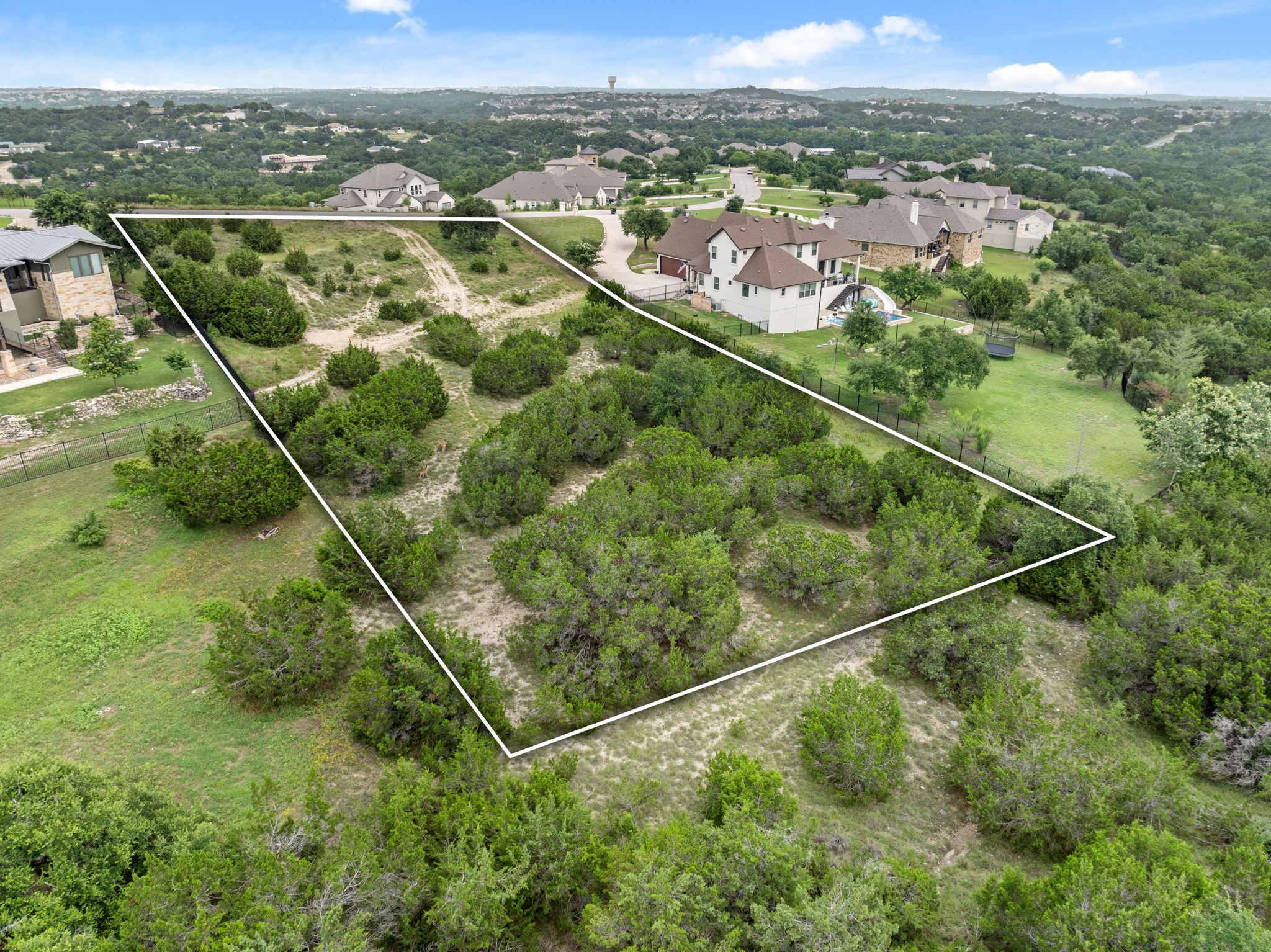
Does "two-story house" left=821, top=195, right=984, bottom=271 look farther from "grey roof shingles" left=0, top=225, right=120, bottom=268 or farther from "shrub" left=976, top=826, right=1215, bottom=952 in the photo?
"shrub" left=976, top=826, right=1215, bottom=952

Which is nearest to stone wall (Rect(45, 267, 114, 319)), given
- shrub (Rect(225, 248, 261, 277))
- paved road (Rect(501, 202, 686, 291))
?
shrub (Rect(225, 248, 261, 277))

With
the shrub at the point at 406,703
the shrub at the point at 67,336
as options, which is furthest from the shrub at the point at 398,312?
the shrub at the point at 67,336

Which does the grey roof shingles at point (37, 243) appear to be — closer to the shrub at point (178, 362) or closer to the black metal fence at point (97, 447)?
the shrub at point (178, 362)

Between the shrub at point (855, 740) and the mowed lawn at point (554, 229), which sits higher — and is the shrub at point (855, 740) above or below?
below

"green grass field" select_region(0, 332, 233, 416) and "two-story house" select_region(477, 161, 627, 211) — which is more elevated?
"two-story house" select_region(477, 161, 627, 211)

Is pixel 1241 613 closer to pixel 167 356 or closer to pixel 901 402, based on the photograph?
pixel 901 402

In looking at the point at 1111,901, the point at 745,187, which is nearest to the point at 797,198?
the point at 745,187
